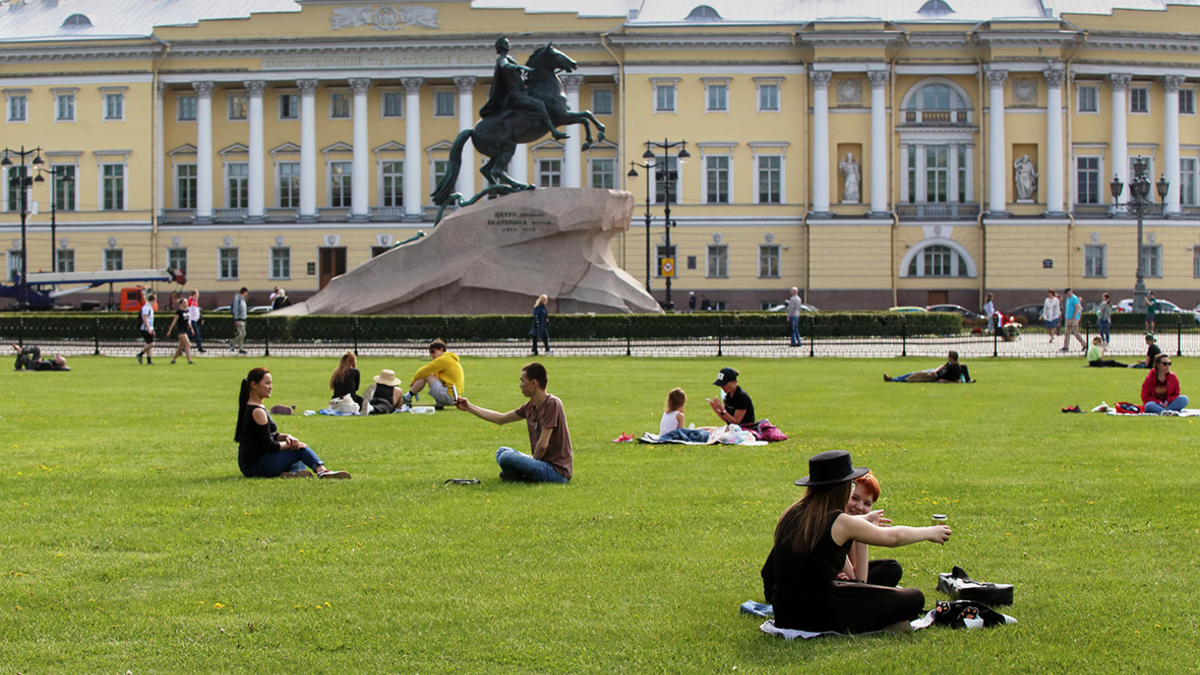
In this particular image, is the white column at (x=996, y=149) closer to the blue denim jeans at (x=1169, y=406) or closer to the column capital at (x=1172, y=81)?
the column capital at (x=1172, y=81)

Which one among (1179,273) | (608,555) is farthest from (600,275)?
(1179,273)

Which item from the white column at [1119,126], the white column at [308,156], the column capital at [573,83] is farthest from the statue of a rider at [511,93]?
the white column at [1119,126]

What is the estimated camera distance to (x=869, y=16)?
6888 centimetres

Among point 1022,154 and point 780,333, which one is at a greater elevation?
point 1022,154

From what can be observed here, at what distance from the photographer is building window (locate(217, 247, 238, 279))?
235ft

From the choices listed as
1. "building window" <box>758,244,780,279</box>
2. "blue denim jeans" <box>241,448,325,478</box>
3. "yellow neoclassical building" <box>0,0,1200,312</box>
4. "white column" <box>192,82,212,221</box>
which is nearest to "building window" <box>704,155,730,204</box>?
"yellow neoclassical building" <box>0,0,1200,312</box>

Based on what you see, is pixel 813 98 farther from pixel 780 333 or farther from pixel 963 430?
pixel 963 430

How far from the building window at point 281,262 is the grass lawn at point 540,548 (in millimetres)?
54731

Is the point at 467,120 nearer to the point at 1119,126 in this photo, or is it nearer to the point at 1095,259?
the point at 1095,259

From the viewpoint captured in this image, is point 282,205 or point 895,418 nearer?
point 895,418

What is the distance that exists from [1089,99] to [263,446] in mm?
65460

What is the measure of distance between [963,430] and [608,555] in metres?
A: 8.86

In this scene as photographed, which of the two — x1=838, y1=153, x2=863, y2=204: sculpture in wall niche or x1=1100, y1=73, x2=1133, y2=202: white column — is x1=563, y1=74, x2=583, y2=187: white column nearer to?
x1=838, y1=153, x2=863, y2=204: sculpture in wall niche

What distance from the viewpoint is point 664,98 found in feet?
226
